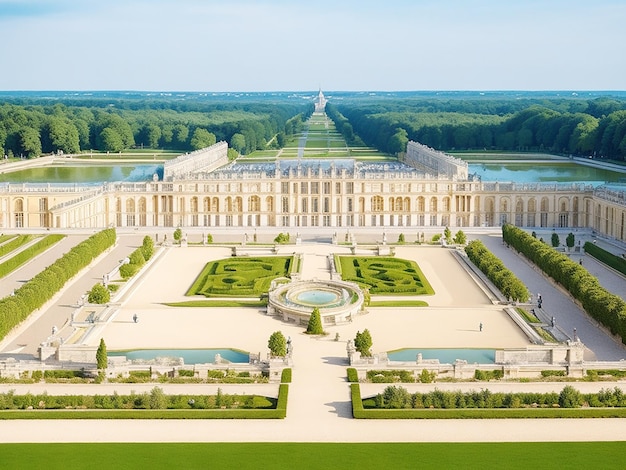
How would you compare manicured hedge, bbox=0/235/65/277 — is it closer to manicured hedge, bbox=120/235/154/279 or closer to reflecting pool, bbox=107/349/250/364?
manicured hedge, bbox=120/235/154/279

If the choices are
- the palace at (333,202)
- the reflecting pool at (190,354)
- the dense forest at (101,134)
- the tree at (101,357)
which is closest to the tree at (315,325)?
the reflecting pool at (190,354)

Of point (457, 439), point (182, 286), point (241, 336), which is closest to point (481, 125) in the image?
point (182, 286)

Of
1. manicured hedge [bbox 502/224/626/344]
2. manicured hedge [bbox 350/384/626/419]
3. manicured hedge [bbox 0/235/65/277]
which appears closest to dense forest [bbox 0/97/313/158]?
manicured hedge [bbox 0/235/65/277]

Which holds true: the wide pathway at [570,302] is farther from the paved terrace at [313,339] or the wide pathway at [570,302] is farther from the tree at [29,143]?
the tree at [29,143]

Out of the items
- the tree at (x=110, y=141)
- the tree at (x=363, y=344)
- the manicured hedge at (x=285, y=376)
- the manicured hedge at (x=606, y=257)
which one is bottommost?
the manicured hedge at (x=285, y=376)

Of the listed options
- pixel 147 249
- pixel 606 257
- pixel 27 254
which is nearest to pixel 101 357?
pixel 147 249

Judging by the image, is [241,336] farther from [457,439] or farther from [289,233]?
[289,233]

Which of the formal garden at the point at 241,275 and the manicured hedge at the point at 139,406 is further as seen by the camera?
the formal garden at the point at 241,275
